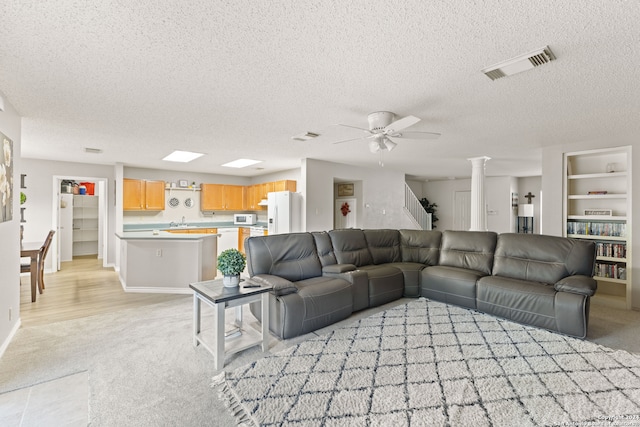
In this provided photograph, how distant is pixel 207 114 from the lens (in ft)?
11.0

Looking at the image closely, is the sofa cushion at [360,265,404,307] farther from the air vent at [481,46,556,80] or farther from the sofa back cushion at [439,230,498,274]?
the air vent at [481,46,556,80]

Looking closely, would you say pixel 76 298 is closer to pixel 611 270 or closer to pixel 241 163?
pixel 241 163

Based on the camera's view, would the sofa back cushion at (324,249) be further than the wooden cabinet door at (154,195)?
No

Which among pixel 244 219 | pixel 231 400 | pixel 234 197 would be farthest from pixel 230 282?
pixel 234 197

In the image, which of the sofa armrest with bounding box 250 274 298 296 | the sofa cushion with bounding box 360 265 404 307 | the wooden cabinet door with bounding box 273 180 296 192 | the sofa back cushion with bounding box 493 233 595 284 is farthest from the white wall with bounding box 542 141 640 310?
the wooden cabinet door with bounding box 273 180 296 192

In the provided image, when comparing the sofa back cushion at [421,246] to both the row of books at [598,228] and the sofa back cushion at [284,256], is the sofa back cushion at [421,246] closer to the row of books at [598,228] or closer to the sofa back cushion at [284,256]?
the sofa back cushion at [284,256]

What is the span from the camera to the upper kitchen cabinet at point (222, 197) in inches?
322

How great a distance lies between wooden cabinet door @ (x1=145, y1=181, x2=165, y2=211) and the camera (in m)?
7.24

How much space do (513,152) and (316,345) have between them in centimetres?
486

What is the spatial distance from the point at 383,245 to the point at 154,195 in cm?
562

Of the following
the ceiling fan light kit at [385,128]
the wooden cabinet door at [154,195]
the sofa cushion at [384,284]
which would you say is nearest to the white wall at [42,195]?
the wooden cabinet door at [154,195]

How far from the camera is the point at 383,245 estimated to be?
495 centimetres

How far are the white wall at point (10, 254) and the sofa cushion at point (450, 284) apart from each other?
4.58 m

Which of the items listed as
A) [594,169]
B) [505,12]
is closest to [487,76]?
[505,12]
